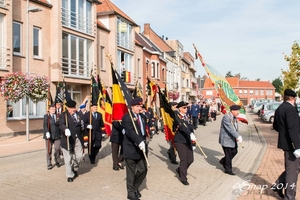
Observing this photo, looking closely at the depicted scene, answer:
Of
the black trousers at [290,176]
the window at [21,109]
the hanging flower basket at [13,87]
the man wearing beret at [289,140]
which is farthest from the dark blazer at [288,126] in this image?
the window at [21,109]

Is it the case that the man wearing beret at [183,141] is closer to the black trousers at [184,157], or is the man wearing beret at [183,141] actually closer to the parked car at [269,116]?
the black trousers at [184,157]

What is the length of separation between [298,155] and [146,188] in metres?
3.09

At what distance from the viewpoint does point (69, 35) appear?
20.1m

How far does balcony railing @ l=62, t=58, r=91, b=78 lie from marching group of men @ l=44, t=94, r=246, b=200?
10.4 meters

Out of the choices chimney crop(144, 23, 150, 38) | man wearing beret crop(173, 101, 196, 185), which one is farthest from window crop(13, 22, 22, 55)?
chimney crop(144, 23, 150, 38)

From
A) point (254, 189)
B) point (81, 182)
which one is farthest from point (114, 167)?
point (254, 189)

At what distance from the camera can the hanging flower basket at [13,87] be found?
13.2 meters

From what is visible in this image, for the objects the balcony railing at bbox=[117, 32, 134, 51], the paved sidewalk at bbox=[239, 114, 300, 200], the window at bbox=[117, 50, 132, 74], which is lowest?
the paved sidewalk at bbox=[239, 114, 300, 200]

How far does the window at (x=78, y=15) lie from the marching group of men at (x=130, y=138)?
1161cm

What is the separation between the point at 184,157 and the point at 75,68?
15120mm

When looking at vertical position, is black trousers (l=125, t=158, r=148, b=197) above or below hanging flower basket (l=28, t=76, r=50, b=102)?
below

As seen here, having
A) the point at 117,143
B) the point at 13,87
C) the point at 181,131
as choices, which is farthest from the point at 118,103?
the point at 13,87

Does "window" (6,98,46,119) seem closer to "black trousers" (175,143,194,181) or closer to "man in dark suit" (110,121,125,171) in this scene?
"man in dark suit" (110,121,125,171)

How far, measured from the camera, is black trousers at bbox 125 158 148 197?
5895 millimetres
